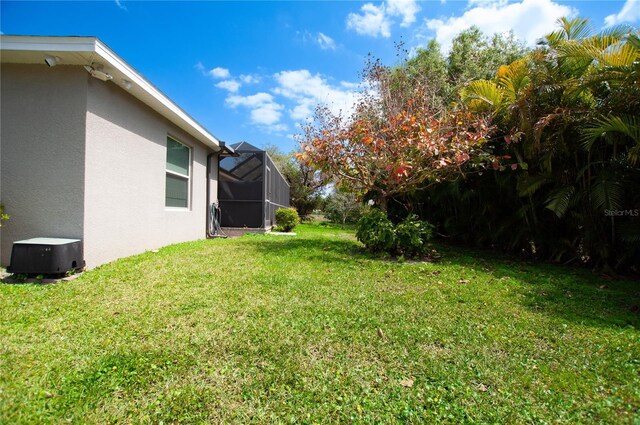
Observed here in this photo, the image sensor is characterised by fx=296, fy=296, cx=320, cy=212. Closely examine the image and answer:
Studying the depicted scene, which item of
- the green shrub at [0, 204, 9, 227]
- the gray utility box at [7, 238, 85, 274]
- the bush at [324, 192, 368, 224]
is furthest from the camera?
the bush at [324, 192, 368, 224]

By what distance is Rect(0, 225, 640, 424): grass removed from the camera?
156 centimetres

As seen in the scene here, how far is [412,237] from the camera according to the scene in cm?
546

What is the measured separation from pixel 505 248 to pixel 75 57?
8.29 meters

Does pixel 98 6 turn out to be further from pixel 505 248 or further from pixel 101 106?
pixel 505 248

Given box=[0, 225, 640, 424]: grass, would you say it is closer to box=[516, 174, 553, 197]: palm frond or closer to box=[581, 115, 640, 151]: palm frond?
box=[516, 174, 553, 197]: palm frond

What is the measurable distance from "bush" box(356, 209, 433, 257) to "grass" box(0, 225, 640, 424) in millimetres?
1785

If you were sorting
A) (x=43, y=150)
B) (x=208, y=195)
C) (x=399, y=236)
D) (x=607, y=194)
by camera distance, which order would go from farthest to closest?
(x=208, y=195) < (x=399, y=236) < (x=607, y=194) < (x=43, y=150)

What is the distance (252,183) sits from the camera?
32.8ft

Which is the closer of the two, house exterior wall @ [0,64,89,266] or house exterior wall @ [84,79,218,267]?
house exterior wall @ [0,64,89,266]

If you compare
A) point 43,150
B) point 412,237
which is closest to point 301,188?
point 412,237

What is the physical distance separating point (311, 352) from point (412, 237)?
3844mm

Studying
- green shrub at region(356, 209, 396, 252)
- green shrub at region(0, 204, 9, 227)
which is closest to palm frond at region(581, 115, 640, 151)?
green shrub at region(356, 209, 396, 252)

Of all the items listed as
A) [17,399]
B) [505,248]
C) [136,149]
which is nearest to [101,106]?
[136,149]

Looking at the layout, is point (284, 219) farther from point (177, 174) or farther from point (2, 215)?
point (2, 215)
